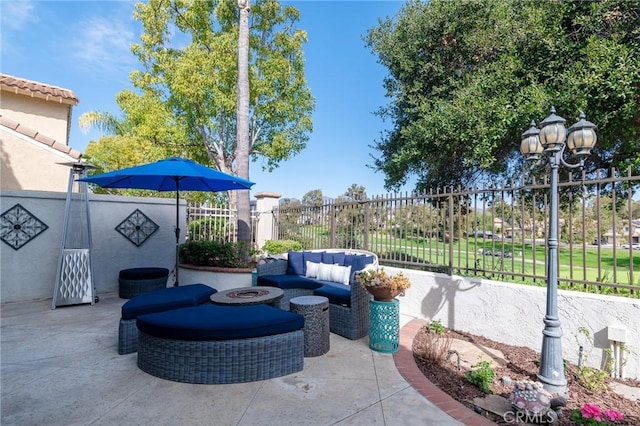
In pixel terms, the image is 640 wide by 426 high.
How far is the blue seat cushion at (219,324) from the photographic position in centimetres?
291

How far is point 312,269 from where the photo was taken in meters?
5.57

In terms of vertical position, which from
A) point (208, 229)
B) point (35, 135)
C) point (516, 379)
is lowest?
point (516, 379)

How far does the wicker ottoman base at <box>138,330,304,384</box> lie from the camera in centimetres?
292

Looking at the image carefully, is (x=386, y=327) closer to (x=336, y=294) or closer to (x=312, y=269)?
(x=336, y=294)

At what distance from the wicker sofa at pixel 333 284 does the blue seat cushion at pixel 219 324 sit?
1.15 metres

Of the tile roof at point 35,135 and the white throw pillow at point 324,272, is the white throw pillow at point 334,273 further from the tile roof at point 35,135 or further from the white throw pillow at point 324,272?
the tile roof at point 35,135

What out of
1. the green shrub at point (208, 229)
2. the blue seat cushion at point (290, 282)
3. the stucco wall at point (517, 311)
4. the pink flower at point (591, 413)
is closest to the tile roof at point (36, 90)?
the green shrub at point (208, 229)

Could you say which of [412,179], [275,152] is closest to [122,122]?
[275,152]

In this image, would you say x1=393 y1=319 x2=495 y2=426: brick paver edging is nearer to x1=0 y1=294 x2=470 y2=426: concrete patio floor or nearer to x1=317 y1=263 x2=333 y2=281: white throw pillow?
x1=0 y1=294 x2=470 y2=426: concrete patio floor

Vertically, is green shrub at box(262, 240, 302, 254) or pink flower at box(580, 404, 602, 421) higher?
green shrub at box(262, 240, 302, 254)

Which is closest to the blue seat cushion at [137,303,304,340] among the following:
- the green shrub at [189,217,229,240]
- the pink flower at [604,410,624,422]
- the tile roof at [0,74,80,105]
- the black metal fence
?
the pink flower at [604,410,624,422]

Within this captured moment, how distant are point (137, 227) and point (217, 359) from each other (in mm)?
5530

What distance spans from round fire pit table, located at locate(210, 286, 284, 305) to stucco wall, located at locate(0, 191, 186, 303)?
163 inches

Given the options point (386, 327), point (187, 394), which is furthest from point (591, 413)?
point (187, 394)
